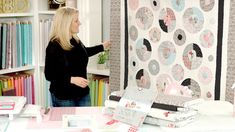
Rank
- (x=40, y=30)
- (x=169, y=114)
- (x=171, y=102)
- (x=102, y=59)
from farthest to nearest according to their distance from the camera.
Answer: (x=40, y=30)
(x=102, y=59)
(x=171, y=102)
(x=169, y=114)

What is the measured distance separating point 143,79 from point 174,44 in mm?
404

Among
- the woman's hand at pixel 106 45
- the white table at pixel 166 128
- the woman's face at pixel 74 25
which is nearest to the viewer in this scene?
the white table at pixel 166 128

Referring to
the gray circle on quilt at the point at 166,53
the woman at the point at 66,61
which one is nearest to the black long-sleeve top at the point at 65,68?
the woman at the point at 66,61

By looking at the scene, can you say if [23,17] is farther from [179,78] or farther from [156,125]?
[156,125]

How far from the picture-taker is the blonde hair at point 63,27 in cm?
299

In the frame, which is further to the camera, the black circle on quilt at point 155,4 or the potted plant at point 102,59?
the potted plant at point 102,59

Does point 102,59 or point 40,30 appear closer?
point 102,59

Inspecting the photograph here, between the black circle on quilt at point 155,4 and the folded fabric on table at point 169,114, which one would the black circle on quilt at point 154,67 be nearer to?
the black circle on quilt at point 155,4

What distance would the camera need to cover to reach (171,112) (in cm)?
192

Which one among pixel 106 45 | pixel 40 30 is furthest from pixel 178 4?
pixel 40 30

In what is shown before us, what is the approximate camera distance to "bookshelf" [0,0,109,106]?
3.37 m

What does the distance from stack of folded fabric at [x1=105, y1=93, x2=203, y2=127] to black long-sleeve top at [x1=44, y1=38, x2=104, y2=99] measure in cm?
103

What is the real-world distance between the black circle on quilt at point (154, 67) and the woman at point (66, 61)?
504mm

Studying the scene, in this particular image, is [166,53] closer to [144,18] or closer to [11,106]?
[144,18]
